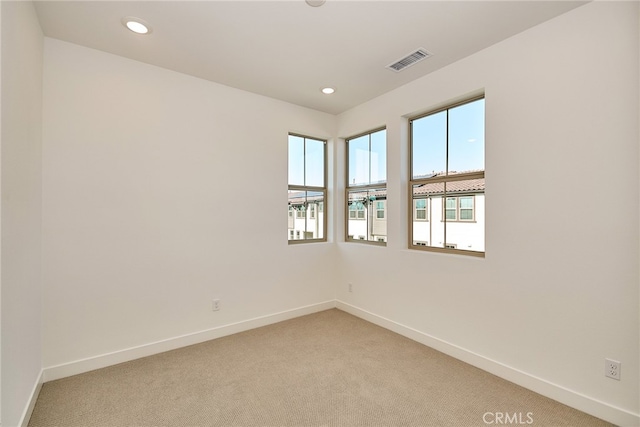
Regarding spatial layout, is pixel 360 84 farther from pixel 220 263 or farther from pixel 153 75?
pixel 220 263

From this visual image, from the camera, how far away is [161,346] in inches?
114

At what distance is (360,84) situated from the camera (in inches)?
129

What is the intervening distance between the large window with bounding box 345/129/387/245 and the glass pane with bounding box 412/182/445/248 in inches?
16.6

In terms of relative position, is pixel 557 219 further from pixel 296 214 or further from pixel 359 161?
Answer: pixel 296 214

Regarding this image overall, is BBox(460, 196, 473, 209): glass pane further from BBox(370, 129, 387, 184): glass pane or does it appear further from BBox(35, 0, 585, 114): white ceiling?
BBox(35, 0, 585, 114): white ceiling

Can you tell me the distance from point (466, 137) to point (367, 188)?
4.59 feet

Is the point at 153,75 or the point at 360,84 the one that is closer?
the point at 153,75

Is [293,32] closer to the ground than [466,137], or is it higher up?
higher up

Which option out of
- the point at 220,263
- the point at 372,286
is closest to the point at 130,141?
the point at 220,263

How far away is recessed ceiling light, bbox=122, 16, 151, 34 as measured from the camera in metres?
2.18

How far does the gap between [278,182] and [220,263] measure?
1181 millimetres

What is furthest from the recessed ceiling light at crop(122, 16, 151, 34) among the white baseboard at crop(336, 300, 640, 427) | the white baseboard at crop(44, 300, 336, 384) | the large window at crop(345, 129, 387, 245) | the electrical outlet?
the electrical outlet

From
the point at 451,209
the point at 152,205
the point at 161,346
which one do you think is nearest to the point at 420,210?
the point at 451,209

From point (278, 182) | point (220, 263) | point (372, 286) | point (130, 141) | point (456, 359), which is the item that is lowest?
point (456, 359)
